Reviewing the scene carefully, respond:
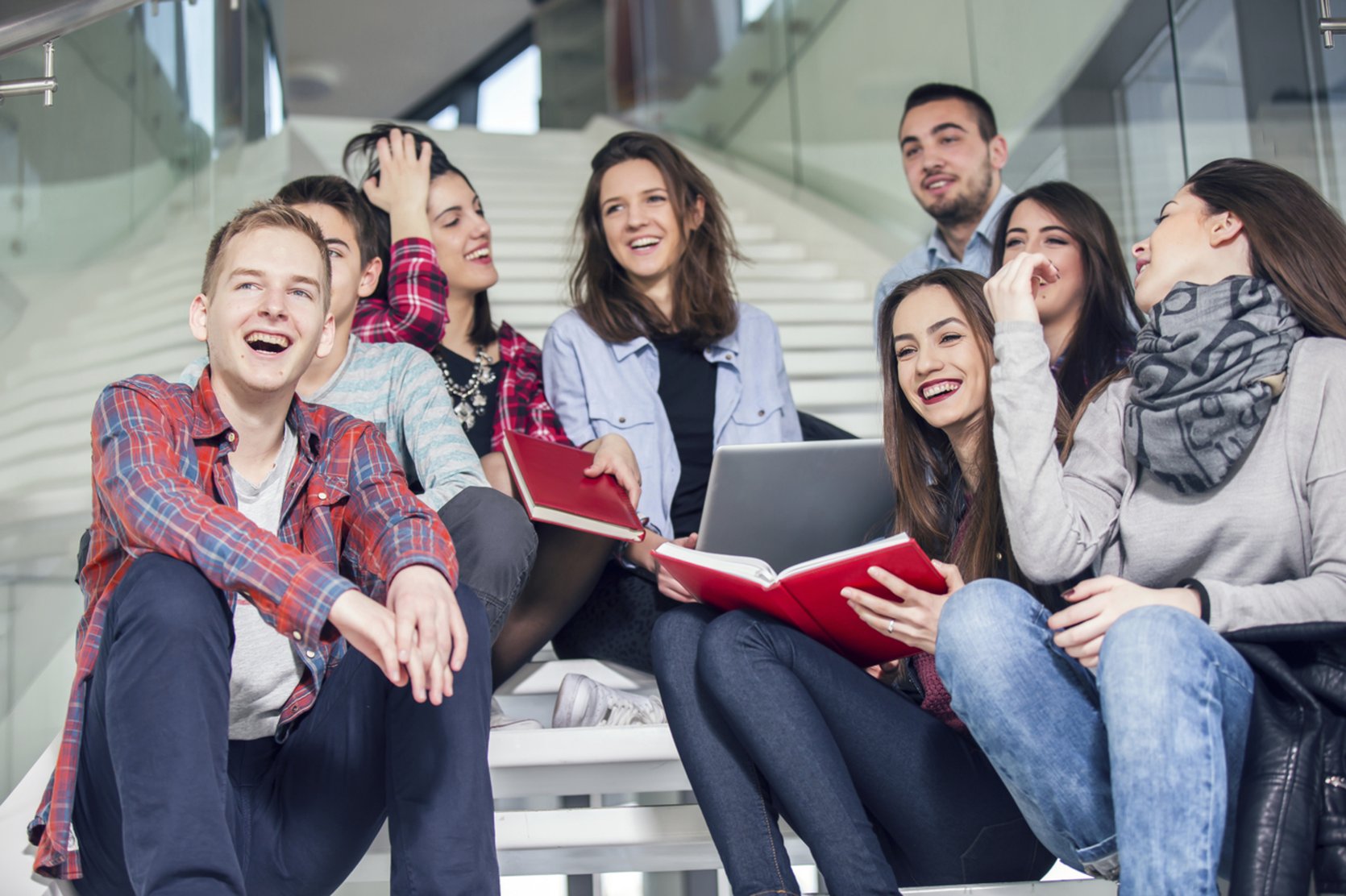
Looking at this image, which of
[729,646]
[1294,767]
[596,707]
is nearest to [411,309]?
[596,707]

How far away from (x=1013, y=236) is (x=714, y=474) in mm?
839

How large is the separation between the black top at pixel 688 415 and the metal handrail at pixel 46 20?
1083 millimetres

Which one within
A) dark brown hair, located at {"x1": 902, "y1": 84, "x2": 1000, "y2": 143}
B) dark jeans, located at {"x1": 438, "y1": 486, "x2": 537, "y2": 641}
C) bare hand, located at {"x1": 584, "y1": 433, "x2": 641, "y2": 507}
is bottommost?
dark jeans, located at {"x1": 438, "y1": 486, "x2": 537, "y2": 641}

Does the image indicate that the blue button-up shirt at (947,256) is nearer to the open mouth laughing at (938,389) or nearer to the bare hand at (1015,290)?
the open mouth laughing at (938,389)

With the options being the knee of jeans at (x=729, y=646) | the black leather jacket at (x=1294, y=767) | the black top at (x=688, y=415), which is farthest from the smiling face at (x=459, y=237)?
the black leather jacket at (x=1294, y=767)

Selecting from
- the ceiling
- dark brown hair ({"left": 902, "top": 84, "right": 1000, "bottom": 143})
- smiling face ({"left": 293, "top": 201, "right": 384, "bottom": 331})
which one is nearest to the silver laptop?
smiling face ({"left": 293, "top": 201, "right": 384, "bottom": 331})

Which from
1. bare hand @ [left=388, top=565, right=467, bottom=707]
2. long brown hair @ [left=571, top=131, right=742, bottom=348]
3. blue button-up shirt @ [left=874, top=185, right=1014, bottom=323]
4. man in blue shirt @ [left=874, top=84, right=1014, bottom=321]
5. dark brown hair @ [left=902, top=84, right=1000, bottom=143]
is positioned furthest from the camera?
dark brown hair @ [left=902, top=84, right=1000, bottom=143]

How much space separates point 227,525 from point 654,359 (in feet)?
3.94

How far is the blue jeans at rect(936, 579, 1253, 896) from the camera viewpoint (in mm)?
1211

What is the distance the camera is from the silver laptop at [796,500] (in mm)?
1767

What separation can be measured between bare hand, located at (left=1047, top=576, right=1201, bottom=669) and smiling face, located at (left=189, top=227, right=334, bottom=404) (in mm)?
916

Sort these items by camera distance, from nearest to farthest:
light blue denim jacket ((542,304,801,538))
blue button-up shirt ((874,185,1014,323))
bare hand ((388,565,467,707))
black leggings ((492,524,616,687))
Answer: bare hand ((388,565,467,707)) → black leggings ((492,524,616,687)) → light blue denim jacket ((542,304,801,538)) → blue button-up shirt ((874,185,1014,323))

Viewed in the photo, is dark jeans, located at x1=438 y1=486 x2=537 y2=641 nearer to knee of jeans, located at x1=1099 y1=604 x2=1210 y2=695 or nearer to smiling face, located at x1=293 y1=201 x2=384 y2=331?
smiling face, located at x1=293 y1=201 x2=384 y2=331

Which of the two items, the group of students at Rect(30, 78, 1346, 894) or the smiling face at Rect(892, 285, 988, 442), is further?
the smiling face at Rect(892, 285, 988, 442)
